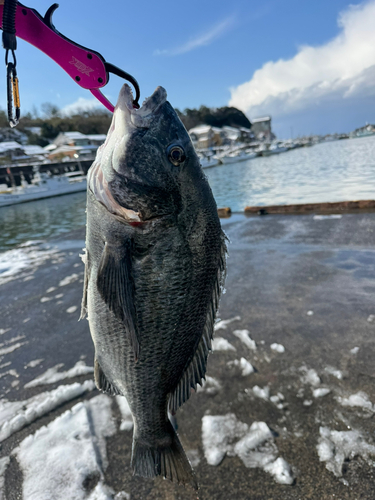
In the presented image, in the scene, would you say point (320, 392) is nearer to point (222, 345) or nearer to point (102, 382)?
point (222, 345)

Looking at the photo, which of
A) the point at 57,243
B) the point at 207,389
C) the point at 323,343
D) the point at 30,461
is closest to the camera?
the point at 30,461

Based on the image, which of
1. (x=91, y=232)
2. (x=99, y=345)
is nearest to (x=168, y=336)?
(x=99, y=345)

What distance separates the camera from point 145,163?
1.32 meters

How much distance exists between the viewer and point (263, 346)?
3289mm

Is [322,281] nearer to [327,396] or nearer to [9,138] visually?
[327,396]

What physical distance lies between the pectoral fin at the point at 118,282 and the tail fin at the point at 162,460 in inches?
29.8

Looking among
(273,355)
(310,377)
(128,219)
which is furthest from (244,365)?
(128,219)

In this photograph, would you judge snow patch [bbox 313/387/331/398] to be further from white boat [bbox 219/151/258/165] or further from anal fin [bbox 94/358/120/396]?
white boat [bbox 219/151/258/165]

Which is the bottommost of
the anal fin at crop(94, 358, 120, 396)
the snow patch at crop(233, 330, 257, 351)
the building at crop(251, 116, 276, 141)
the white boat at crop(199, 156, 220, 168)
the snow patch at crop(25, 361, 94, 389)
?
the snow patch at crop(25, 361, 94, 389)

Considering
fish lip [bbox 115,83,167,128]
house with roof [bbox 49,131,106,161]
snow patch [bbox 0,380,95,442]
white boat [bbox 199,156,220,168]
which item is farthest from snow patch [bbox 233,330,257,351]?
house with roof [bbox 49,131,106,161]

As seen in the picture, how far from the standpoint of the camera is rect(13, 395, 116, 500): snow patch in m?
1.97

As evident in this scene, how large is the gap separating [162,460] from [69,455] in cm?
113

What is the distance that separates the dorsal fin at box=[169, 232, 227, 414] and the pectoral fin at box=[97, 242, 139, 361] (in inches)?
17.1

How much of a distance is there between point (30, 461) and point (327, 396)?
8.27ft
